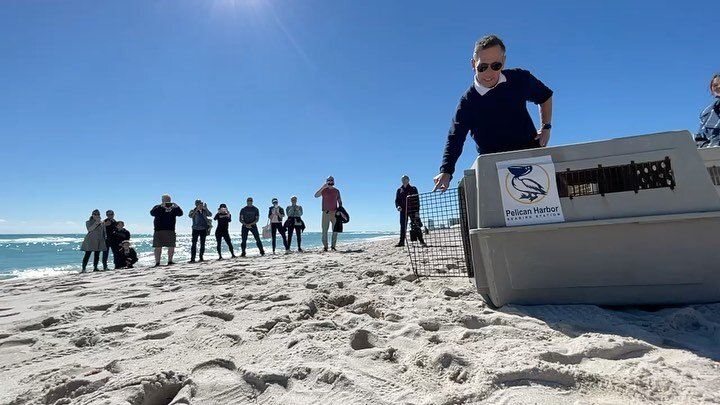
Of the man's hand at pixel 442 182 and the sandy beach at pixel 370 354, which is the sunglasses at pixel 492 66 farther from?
the sandy beach at pixel 370 354

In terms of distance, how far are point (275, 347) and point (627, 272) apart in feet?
6.56

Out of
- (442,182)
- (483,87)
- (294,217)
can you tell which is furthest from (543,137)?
(294,217)

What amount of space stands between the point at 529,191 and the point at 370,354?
131 cm

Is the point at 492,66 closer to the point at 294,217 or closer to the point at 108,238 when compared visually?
the point at 294,217

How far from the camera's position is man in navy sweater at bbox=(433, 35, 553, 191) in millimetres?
2518

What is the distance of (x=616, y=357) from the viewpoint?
1360mm

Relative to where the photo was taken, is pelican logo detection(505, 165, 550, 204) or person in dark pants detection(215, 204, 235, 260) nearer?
pelican logo detection(505, 165, 550, 204)

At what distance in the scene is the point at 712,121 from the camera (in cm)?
358

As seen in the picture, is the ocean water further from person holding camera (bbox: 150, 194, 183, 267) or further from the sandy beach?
the sandy beach

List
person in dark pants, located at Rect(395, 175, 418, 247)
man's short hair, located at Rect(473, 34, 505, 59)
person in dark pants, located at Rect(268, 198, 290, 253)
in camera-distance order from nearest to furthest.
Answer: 1. man's short hair, located at Rect(473, 34, 505, 59)
2. person in dark pants, located at Rect(395, 175, 418, 247)
3. person in dark pants, located at Rect(268, 198, 290, 253)

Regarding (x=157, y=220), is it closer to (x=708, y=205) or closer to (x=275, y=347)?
(x=275, y=347)

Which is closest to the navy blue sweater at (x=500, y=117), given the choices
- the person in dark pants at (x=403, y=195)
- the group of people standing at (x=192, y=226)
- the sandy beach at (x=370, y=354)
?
the sandy beach at (x=370, y=354)

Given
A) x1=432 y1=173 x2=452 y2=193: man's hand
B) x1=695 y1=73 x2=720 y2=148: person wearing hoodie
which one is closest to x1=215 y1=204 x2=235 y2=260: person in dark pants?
x1=432 y1=173 x2=452 y2=193: man's hand

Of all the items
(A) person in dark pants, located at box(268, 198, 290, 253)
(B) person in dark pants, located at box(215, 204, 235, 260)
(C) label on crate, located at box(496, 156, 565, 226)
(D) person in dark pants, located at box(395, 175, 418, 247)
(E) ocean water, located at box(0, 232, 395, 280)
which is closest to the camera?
(C) label on crate, located at box(496, 156, 565, 226)
